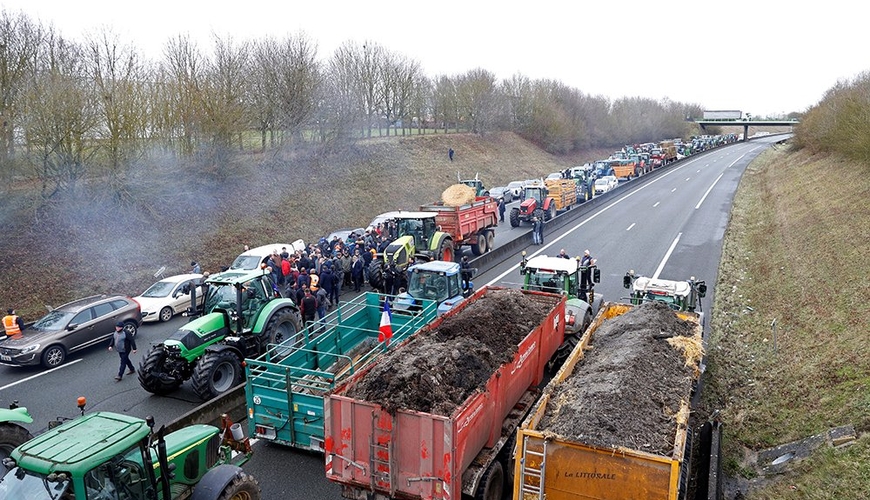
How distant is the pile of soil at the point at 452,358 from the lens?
7133 mm

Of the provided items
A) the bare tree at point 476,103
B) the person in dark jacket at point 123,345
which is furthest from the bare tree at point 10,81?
the bare tree at point 476,103

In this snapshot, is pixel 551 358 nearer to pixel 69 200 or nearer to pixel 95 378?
pixel 95 378

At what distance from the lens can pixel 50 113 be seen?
2050 cm

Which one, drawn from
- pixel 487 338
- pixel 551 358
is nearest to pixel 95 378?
pixel 487 338

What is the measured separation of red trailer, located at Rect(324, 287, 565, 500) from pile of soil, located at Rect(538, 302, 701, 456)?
85cm

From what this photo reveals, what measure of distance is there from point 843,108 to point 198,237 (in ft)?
125

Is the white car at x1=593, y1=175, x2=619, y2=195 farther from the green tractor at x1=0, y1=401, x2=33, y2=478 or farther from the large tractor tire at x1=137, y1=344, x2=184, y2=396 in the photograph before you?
the green tractor at x1=0, y1=401, x2=33, y2=478

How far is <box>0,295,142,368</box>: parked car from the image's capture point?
42.6 ft

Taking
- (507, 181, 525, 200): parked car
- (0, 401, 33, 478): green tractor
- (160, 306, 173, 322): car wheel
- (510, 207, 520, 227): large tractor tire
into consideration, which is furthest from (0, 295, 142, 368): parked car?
(507, 181, 525, 200): parked car

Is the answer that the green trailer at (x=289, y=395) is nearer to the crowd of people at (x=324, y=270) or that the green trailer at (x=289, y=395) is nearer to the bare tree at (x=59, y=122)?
the crowd of people at (x=324, y=270)

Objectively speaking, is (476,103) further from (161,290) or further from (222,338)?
(222,338)

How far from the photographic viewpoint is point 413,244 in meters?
20.7

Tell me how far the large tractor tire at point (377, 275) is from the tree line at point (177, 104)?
1236 cm

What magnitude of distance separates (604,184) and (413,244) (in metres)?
25.2
